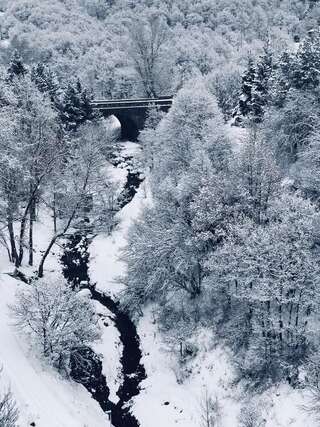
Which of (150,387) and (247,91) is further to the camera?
(247,91)

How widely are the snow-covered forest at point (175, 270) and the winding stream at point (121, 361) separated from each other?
97 millimetres

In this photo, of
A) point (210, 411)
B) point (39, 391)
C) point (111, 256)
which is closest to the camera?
point (39, 391)

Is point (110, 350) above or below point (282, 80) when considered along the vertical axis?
below

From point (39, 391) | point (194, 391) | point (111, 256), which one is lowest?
point (111, 256)

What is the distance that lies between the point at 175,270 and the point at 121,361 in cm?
709

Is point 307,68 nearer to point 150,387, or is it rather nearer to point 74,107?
point 150,387

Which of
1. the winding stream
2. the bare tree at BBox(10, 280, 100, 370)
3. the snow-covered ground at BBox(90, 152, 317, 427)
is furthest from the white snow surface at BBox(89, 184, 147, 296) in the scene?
the bare tree at BBox(10, 280, 100, 370)

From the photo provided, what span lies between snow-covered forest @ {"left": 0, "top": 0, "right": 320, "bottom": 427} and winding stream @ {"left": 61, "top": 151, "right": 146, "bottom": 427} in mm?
97

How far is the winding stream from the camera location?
28.5 metres

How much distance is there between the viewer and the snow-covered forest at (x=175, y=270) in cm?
2569

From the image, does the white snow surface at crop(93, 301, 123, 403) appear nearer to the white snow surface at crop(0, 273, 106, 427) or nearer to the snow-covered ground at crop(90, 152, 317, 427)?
the snow-covered ground at crop(90, 152, 317, 427)

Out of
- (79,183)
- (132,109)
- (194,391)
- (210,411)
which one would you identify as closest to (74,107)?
(132,109)

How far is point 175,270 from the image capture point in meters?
33.4

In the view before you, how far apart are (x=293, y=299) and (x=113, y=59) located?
8376 centimetres
